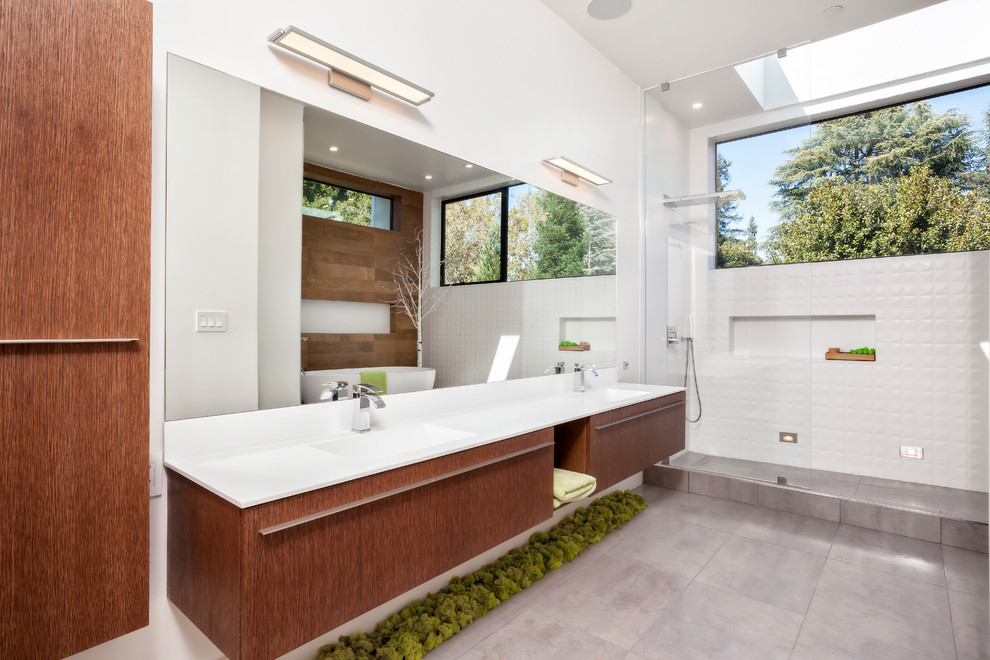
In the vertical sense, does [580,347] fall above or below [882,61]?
below

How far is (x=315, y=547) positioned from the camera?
1321 mm

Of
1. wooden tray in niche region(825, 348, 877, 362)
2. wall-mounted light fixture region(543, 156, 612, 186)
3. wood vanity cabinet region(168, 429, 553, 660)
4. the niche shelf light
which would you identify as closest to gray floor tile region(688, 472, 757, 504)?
wooden tray in niche region(825, 348, 877, 362)

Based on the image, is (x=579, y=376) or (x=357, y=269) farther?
(x=579, y=376)

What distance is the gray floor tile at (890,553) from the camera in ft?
8.65

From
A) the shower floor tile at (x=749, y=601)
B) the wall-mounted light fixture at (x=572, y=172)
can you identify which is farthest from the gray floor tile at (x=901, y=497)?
the wall-mounted light fixture at (x=572, y=172)

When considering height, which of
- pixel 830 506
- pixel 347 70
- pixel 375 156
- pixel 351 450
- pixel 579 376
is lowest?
pixel 830 506

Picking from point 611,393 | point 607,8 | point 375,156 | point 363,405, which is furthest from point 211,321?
point 607,8

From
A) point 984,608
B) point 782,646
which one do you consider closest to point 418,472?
point 782,646

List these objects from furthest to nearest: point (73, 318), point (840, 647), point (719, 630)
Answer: point (719, 630) < point (840, 647) < point (73, 318)

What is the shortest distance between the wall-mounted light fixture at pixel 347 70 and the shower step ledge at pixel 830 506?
10.4 feet

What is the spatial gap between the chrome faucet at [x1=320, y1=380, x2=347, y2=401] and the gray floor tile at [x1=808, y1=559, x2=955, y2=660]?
2.16 metres

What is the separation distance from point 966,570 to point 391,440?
9.83 feet

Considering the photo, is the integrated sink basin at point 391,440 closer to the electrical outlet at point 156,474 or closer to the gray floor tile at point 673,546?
the electrical outlet at point 156,474

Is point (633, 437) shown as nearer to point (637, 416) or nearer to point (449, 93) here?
point (637, 416)
